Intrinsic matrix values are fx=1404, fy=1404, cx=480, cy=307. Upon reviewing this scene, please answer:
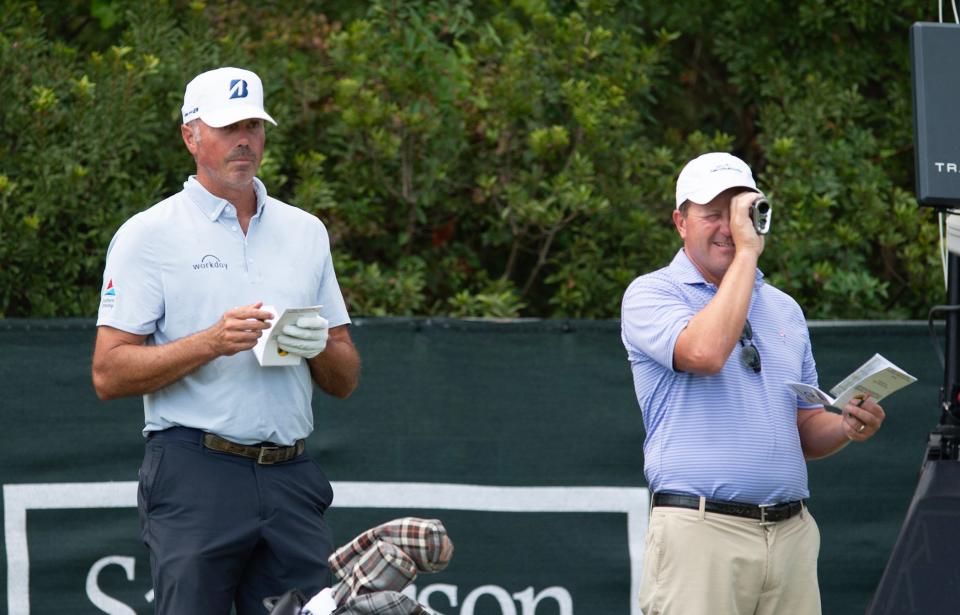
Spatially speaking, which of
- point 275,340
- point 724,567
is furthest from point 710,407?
point 275,340

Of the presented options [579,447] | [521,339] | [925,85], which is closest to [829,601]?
[579,447]

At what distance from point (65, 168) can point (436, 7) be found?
1904 mm

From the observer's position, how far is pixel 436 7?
21.5 ft

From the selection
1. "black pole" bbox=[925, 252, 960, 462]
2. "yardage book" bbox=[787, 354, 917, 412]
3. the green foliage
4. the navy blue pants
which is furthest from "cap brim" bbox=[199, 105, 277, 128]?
"black pole" bbox=[925, 252, 960, 462]

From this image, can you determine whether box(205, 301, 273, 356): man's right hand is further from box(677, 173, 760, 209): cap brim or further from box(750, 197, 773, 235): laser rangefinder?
box(750, 197, 773, 235): laser rangefinder

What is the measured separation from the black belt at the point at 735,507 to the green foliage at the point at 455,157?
2.21 meters

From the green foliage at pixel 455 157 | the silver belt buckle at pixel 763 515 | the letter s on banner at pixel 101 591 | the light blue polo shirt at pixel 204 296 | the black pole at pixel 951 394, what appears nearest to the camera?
the silver belt buckle at pixel 763 515

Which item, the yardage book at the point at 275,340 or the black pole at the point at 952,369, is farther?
the black pole at the point at 952,369

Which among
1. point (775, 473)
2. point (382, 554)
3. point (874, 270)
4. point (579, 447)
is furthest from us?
point (874, 270)

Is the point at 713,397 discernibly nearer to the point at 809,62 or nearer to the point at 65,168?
the point at 65,168

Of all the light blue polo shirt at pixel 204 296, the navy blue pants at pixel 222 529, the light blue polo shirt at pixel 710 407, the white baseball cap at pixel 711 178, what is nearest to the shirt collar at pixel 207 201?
the light blue polo shirt at pixel 204 296

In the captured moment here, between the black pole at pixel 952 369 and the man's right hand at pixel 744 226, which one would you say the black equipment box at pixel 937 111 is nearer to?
the man's right hand at pixel 744 226

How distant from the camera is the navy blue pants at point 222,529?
12.6 feet

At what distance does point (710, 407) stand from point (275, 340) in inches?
47.1
